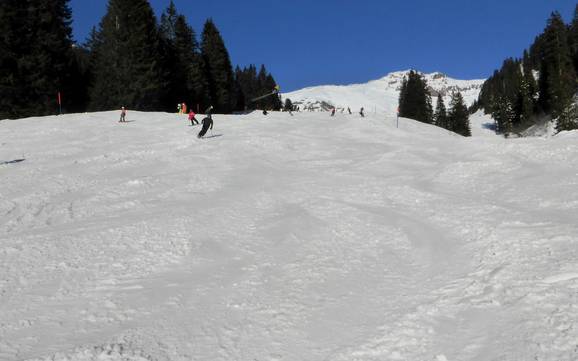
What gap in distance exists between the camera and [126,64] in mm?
50250

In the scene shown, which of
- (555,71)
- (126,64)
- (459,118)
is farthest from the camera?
(459,118)

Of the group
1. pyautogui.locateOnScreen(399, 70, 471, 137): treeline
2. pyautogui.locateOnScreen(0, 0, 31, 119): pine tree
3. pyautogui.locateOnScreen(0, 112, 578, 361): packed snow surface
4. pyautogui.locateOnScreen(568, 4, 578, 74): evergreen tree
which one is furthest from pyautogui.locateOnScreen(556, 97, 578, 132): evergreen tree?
pyautogui.locateOnScreen(0, 0, 31, 119): pine tree

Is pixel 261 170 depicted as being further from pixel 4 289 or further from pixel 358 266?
pixel 4 289

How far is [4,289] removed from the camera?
21.2ft

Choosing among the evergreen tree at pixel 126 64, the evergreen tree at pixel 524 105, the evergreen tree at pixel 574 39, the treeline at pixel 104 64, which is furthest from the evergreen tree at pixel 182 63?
the evergreen tree at pixel 574 39

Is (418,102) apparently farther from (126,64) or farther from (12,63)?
(12,63)

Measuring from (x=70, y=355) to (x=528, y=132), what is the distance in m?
80.5

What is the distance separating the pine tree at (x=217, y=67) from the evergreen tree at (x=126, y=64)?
52.7 feet

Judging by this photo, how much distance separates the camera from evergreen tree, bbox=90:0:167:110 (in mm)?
49969

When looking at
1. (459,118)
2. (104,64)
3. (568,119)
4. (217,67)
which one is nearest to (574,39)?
(459,118)

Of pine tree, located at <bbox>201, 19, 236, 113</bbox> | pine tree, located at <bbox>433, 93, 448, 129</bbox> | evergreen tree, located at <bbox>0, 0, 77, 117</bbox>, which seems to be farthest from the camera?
pine tree, located at <bbox>433, 93, 448, 129</bbox>

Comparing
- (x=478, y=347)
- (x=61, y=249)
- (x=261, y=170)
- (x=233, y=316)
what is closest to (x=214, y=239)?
(x=61, y=249)

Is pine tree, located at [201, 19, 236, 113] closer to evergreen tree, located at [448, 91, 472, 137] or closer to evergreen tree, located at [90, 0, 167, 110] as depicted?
evergreen tree, located at [90, 0, 167, 110]

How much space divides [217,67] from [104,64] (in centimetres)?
2331
